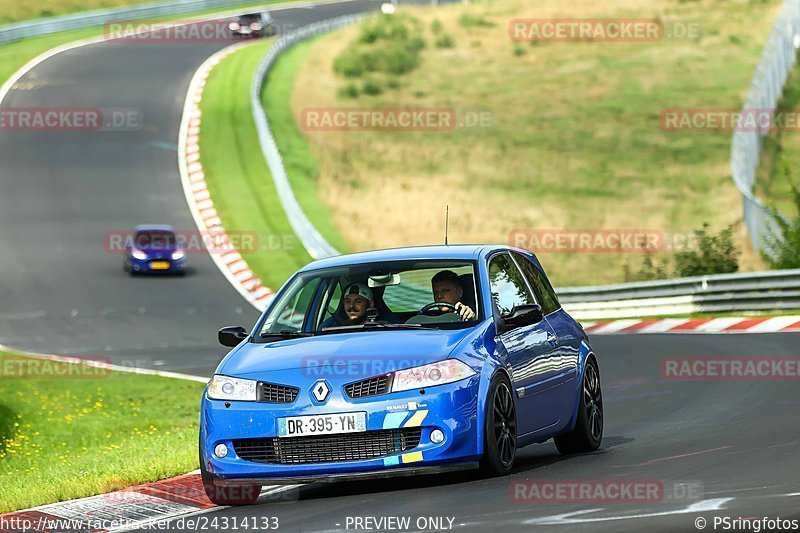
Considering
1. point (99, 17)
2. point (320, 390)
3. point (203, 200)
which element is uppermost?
point (99, 17)

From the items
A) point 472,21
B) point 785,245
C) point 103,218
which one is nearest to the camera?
point 785,245

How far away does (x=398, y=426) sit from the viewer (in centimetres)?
927

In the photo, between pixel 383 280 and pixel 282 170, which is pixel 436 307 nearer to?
pixel 383 280

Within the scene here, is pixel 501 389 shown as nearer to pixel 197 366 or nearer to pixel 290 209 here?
pixel 197 366

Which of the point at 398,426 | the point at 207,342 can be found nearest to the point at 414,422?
the point at 398,426

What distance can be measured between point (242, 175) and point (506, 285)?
35.1 meters

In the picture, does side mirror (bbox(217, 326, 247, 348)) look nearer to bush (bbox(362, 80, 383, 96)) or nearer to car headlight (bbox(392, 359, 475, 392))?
car headlight (bbox(392, 359, 475, 392))

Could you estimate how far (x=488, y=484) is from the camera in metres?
9.41

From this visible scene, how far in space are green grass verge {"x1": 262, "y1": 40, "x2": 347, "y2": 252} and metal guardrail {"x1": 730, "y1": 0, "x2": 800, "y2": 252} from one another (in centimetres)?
1007

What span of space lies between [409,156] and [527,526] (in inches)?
1742

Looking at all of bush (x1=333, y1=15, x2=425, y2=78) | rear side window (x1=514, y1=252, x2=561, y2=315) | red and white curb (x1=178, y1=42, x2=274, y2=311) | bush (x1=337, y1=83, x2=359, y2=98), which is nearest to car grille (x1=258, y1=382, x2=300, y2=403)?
rear side window (x1=514, y1=252, x2=561, y2=315)

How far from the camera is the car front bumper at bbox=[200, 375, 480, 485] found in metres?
9.27

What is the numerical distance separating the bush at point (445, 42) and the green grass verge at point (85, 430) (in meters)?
48.1

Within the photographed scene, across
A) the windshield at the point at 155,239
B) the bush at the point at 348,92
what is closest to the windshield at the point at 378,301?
the windshield at the point at 155,239
